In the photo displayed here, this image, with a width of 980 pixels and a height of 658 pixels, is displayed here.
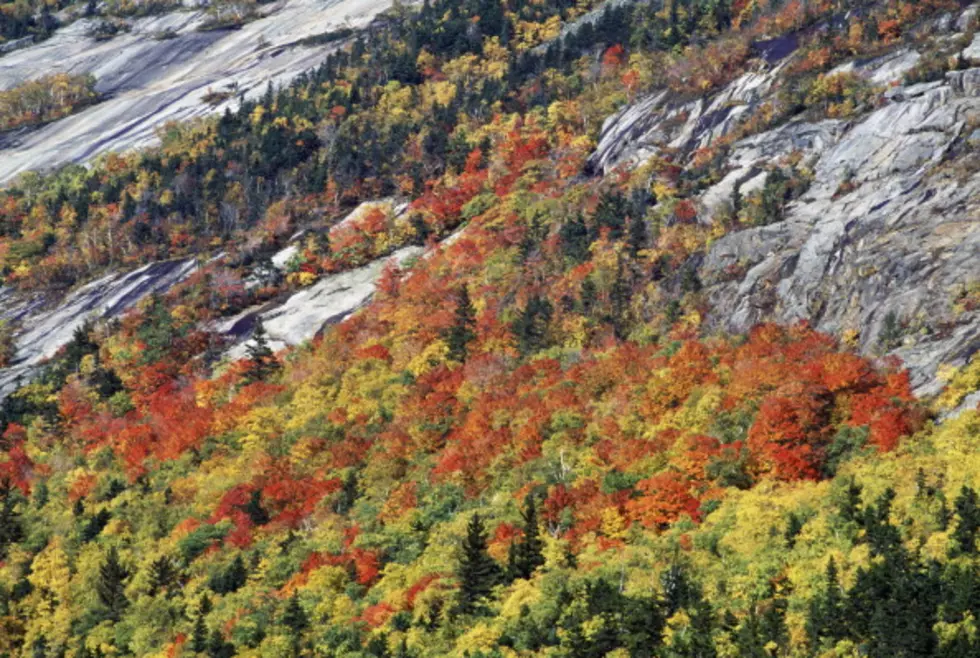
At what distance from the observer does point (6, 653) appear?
269 feet

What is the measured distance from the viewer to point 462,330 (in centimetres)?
10312

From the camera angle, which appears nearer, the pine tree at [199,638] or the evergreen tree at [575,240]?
the pine tree at [199,638]

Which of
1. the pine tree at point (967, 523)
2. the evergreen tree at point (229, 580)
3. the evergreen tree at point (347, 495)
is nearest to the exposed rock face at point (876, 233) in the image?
the pine tree at point (967, 523)

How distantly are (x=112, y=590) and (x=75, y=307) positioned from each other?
6225 cm

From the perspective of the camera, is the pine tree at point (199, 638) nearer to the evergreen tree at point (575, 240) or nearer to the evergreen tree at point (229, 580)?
A: the evergreen tree at point (229, 580)

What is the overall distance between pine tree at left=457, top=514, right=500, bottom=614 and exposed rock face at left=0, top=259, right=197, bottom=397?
245ft

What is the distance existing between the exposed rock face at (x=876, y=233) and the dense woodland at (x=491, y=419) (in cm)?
212

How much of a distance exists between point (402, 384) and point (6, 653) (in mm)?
35877

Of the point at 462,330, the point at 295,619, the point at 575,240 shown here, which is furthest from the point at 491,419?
the point at 575,240

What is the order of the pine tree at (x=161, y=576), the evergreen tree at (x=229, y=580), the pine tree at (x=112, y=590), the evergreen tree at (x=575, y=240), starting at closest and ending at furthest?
the evergreen tree at (x=229, y=580), the pine tree at (x=112, y=590), the pine tree at (x=161, y=576), the evergreen tree at (x=575, y=240)

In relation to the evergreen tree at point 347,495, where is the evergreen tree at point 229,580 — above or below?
above

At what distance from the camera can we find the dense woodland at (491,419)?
2410 inches

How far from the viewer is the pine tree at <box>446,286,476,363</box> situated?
334 feet

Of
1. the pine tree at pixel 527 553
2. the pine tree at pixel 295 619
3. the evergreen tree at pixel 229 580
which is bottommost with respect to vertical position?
the evergreen tree at pixel 229 580
